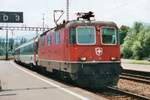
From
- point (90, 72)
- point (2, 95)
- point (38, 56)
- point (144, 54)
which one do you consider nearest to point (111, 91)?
point (90, 72)

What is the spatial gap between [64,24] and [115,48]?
2502 millimetres

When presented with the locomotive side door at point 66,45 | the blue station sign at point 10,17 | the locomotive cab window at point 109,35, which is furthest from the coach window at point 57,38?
the locomotive cab window at point 109,35

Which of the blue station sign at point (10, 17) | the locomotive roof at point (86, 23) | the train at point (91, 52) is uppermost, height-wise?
the blue station sign at point (10, 17)

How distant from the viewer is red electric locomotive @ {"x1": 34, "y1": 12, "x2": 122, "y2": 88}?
Answer: 61.4 feet

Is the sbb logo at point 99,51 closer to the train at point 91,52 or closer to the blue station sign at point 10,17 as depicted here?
the train at point 91,52

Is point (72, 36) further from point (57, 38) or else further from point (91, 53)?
point (57, 38)

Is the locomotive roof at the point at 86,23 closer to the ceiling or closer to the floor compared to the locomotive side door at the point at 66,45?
closer to the ceiling

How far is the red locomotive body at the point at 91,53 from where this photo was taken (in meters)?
18.7

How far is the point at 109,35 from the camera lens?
1948 cm

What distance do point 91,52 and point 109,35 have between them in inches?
45.8

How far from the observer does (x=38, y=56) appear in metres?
30.5

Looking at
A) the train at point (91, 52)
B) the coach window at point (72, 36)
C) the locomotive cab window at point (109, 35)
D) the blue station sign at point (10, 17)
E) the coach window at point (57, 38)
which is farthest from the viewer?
the blue station sign at point (10, 17)

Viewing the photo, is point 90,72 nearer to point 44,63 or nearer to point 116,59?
point 116,59

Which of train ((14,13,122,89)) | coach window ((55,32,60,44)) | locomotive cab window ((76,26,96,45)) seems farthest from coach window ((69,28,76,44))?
coach window ((55,32,60,44))
